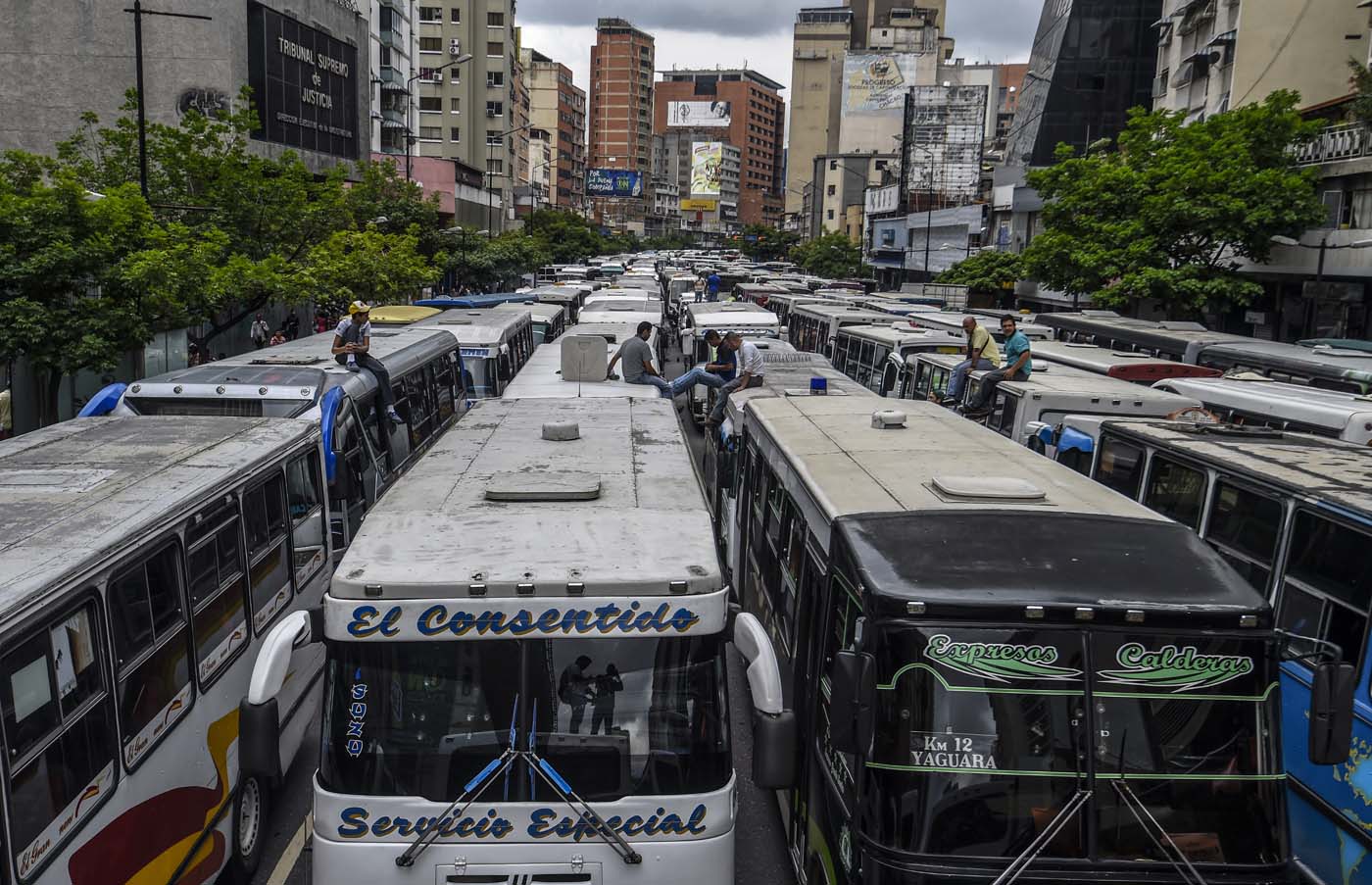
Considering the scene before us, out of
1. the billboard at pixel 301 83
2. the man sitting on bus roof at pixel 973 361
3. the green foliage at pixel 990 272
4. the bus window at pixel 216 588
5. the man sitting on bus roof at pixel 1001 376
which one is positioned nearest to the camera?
the bus window at pixel 216 588

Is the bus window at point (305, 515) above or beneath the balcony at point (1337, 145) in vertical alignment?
beneath

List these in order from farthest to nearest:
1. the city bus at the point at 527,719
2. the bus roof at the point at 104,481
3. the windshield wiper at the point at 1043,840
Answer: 1. the bus roof at the point at 104,481
2. the city bus at the point at 527,719
3. the windshield wiper at the point at 1043,840

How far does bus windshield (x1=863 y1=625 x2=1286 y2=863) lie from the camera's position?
4797 mm

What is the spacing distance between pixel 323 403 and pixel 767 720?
278 inches

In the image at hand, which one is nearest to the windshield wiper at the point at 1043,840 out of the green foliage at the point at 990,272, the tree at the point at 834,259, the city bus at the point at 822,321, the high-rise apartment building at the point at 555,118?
the city bus at the point at 822,321

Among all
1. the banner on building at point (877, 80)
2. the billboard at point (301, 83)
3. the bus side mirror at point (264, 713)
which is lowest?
the bus side mirror at point (264, 713)

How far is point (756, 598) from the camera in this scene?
9.43 m

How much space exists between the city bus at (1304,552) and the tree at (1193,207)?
22935 millimetres

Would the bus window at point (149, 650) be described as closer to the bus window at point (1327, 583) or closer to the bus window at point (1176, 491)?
the bus window at point (1327, 583)

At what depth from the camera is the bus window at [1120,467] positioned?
957 cm

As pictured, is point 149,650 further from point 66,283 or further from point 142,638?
point 66,283

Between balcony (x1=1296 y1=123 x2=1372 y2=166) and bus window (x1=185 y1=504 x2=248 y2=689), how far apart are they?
3013 cm

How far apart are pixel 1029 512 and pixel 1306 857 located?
2.82m

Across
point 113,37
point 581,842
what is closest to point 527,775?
point 581,842
